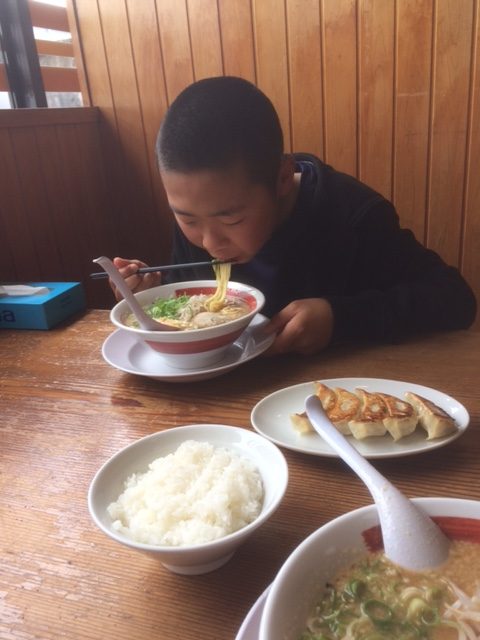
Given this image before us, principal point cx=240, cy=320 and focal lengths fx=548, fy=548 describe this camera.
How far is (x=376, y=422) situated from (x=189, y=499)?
1.00 ft

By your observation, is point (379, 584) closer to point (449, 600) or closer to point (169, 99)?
point (449, 600)

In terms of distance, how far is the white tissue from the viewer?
5.51ft

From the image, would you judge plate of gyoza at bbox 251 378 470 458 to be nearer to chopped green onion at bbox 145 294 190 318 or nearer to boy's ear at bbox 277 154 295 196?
chopped green onion at bbox 145 294 190 318

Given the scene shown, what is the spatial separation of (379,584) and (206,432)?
376 mm

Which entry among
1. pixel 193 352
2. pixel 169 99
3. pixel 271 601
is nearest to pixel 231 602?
pixel 271 601

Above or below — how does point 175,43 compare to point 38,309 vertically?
above

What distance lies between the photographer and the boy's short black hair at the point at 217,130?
3.93 ft

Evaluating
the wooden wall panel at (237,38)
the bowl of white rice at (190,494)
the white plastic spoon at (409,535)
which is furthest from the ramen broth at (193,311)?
the wooden wall panel at (237,38)

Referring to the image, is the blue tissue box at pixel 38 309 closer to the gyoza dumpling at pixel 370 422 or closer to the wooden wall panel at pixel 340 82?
the gyoza dumpling at pixel 370 422

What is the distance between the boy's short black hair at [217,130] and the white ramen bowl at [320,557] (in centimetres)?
87

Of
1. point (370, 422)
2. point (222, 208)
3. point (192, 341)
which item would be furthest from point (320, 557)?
point (222, 208)

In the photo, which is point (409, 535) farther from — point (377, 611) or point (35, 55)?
point (35, 55)

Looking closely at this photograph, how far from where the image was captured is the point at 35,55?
282cm

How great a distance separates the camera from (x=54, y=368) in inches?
50.8
